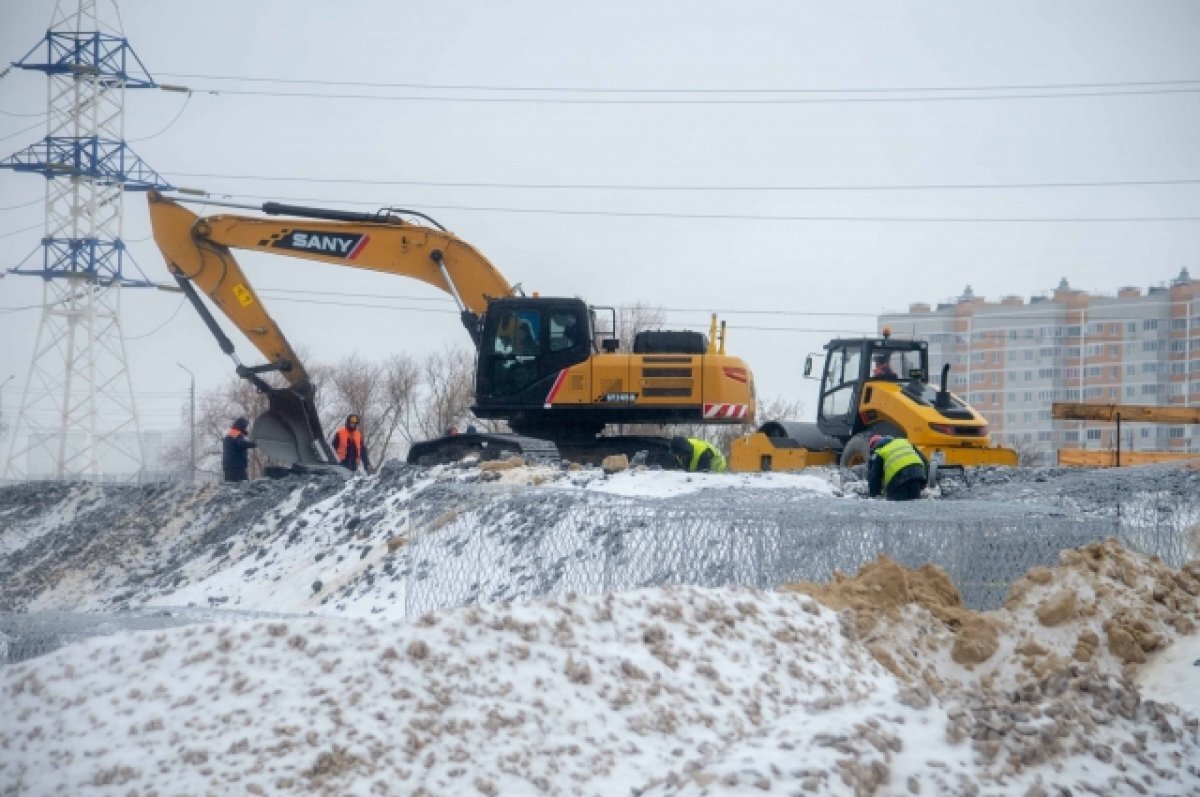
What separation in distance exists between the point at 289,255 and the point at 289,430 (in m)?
2.46

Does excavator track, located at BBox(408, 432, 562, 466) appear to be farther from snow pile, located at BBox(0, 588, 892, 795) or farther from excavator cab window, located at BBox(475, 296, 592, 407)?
snow pile, located at BBox(0, 588, 892, 795)

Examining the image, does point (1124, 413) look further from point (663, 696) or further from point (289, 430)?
point (663, 696)

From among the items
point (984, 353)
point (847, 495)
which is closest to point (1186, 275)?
point (984, 353)

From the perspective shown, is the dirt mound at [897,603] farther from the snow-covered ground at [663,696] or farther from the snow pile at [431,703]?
the snow pile at [431,703]

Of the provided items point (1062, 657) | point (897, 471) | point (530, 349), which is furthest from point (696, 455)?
point (1062, 657)

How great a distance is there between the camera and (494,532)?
1105 cm

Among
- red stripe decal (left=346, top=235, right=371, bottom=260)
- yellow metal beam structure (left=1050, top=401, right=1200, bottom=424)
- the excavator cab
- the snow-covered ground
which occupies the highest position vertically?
red stripe decal (left=346, top=235, right=371, bottom=260)

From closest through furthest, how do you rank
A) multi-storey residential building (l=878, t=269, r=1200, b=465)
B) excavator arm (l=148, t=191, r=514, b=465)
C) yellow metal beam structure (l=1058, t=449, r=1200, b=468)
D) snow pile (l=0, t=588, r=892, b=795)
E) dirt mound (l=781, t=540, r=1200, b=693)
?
1. snow pile (l=0, t=588, r=892, b=795)
2. dirt mound (l=781, t=540, r=1200, b=693)
3. excavator arm (l=148, t=191, r=514, b=465)
4. yellow metal beam structure (l=1058, t=449, r=1200, b=468)
5. multi-storey residential building (l=878, t=269, r=1200, b=465)

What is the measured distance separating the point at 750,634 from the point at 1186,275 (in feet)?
141

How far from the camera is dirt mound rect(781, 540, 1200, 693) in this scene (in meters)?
8.13

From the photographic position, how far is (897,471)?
12.6 metres

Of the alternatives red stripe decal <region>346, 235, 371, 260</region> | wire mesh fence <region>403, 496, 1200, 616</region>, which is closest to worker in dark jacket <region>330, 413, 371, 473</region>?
red stripe decal <region>346, 235, 371, 260</region>

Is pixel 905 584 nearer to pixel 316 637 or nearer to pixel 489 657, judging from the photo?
pixel 489 657

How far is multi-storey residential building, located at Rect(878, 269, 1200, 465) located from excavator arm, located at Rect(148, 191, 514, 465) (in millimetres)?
23343
